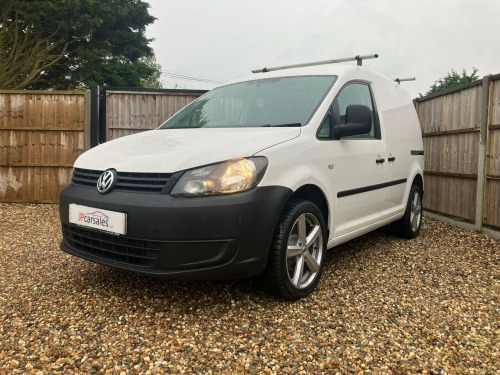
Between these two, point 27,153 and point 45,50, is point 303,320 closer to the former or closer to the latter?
point 27,153

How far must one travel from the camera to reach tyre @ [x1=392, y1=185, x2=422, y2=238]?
4911 mm

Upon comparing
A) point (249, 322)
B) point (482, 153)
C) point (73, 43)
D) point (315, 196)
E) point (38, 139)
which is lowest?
point (249, 322)

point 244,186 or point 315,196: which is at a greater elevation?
point 244,186

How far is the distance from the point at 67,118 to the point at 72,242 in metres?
4.83

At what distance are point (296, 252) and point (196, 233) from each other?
831mm

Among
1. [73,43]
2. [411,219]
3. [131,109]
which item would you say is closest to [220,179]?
[411,219]

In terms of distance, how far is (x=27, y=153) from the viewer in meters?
7.25

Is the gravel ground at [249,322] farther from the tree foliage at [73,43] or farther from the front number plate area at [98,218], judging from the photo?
the tree foliage at [73,43]

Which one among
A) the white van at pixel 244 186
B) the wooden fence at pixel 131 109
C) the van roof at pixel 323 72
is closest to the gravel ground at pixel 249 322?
the white van at pixel 244 186

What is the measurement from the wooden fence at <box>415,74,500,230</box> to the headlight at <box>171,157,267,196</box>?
3861 mm

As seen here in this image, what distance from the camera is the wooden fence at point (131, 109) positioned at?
7414 mm

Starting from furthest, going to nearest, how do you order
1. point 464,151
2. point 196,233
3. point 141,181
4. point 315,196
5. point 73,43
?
point 73,43, point 464,151, point 315,196, point 141,181, point 196,233

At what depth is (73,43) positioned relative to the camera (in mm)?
19828

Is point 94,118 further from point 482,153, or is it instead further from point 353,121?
point 482,153
